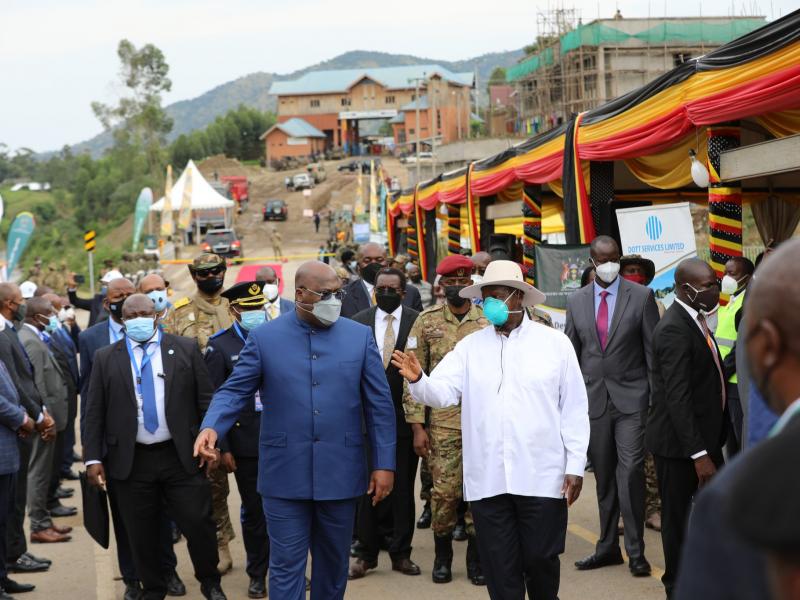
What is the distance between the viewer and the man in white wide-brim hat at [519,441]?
18.9ft

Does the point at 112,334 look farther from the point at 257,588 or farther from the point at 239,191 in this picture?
the point at 239,191

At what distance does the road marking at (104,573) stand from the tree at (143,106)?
333 ft

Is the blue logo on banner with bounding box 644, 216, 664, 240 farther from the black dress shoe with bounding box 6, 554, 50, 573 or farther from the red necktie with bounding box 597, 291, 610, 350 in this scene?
the black dress shoe with bounding box 6, 554, 50, 573

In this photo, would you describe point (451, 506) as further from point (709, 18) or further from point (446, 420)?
point (709, 18)

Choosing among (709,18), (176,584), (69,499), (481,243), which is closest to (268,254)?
(709,18)

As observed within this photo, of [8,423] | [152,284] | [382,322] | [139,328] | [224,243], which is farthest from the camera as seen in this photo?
[224,243]

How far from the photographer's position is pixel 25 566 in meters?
8.63

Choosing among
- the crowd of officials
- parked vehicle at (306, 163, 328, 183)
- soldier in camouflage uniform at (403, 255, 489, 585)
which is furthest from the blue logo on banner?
parked vehicle at (306, 163, 328, 183)

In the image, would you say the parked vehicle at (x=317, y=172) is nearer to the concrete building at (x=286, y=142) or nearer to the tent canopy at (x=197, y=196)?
the concrete building at (x=286, y=142)

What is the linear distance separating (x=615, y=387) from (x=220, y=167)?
364ft

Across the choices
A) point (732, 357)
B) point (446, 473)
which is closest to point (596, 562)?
point (446, 473)

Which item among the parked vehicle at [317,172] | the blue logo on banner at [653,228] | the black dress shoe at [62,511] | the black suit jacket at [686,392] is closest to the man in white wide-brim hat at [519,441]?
the black suit jacket at [686,392]

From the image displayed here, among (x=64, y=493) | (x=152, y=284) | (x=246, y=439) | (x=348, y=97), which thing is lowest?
(x=64, y=493)

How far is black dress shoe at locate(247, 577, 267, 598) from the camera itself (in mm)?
7633
